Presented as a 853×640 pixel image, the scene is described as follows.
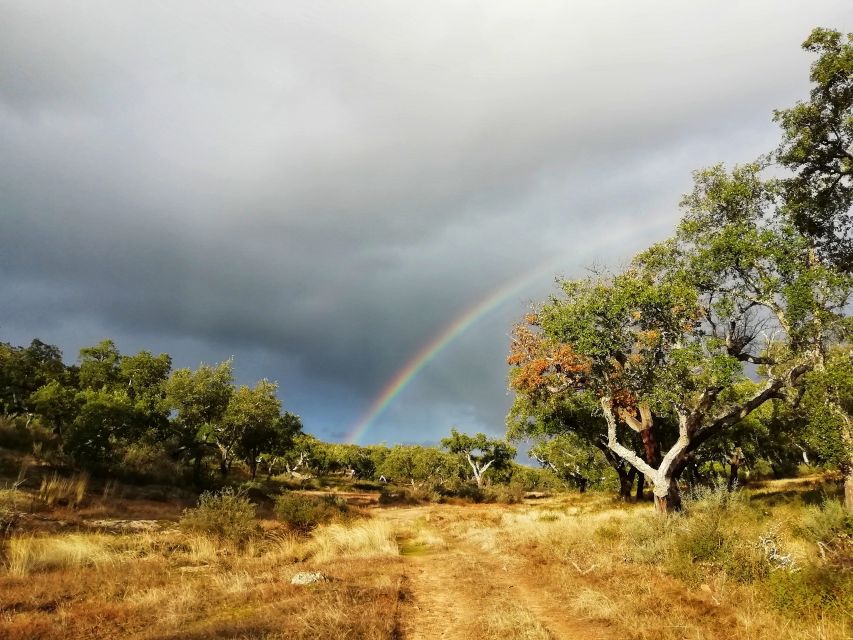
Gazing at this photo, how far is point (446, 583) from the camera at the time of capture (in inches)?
503

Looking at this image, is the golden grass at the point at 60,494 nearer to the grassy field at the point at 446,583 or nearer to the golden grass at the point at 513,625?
the grassy field at the point at 446,583

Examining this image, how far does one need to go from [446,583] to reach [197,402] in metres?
40.0

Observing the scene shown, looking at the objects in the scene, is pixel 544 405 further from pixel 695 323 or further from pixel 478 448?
pixel 478 448

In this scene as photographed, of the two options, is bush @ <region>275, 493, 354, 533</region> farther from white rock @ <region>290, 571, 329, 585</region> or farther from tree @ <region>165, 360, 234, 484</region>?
tree @ <region>165, 360, 234, 484</region>

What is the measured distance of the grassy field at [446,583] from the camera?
8023 mm

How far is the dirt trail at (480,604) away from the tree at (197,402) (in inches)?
1368

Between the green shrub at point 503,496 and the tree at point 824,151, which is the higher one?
the tree at point 824,151

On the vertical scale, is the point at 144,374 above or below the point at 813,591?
above

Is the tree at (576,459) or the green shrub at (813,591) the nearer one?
the green shrub at (813,591)

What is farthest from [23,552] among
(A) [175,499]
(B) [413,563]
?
(A) [175,499]

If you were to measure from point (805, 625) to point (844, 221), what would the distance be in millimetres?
19560

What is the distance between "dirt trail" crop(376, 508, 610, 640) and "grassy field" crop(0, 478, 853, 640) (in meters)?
0.06

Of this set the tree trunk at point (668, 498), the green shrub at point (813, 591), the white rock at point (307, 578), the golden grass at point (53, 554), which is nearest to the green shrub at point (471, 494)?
the tree trunk at point (668, 498)

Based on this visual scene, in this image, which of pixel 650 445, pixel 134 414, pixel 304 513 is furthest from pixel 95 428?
pixel 650 445
